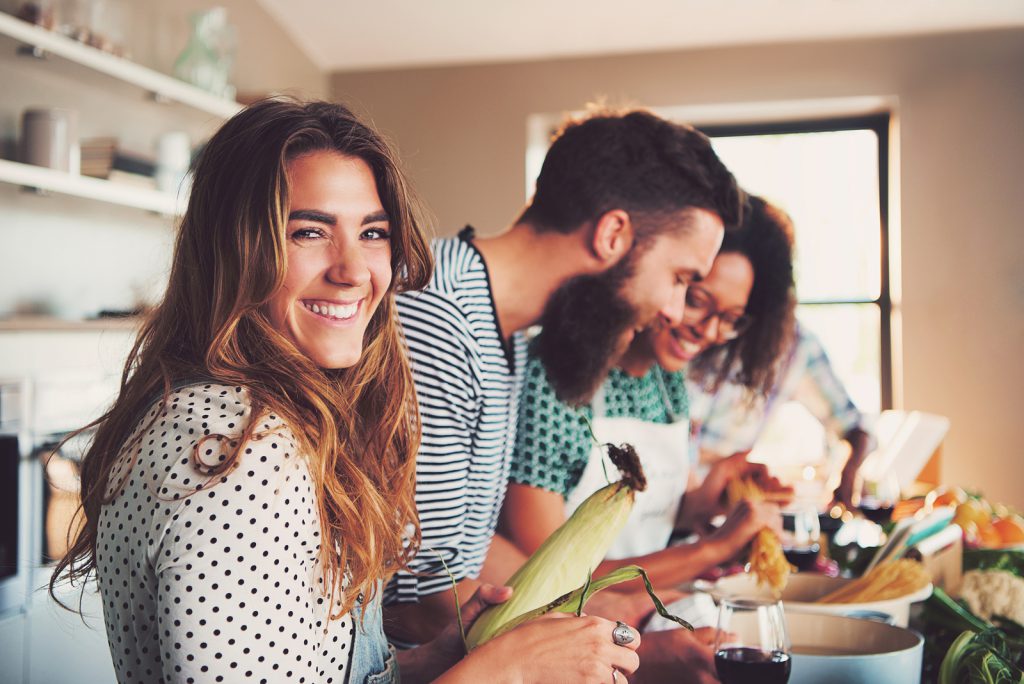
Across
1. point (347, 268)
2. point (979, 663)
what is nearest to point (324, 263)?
point (347, 268)

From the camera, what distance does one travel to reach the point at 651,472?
203cm

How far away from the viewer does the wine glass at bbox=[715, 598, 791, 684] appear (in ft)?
3.31

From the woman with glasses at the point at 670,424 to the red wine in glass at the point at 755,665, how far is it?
599 millimetres

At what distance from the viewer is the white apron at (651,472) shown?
199 cm

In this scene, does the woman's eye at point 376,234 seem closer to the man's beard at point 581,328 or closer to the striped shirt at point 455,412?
the striped shirt at point 455,412

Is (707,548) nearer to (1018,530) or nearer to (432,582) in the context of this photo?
(432,582)

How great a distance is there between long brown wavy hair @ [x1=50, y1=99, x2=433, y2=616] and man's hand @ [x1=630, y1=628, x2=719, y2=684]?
0.35 meters

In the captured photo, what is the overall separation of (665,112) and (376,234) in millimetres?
4130

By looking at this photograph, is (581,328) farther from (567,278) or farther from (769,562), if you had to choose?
(769,562)

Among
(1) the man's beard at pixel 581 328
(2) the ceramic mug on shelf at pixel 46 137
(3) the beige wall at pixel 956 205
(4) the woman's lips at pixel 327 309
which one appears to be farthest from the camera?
(3) the beige wall at pixel 956 205

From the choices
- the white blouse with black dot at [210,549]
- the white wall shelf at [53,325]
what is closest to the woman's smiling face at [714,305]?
the white blouse with black dot at [210,549]

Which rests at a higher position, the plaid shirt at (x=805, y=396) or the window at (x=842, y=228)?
the window at (x=842, y=228)

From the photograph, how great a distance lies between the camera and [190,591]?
76cm

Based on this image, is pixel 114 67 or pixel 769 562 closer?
pixel 769 562
